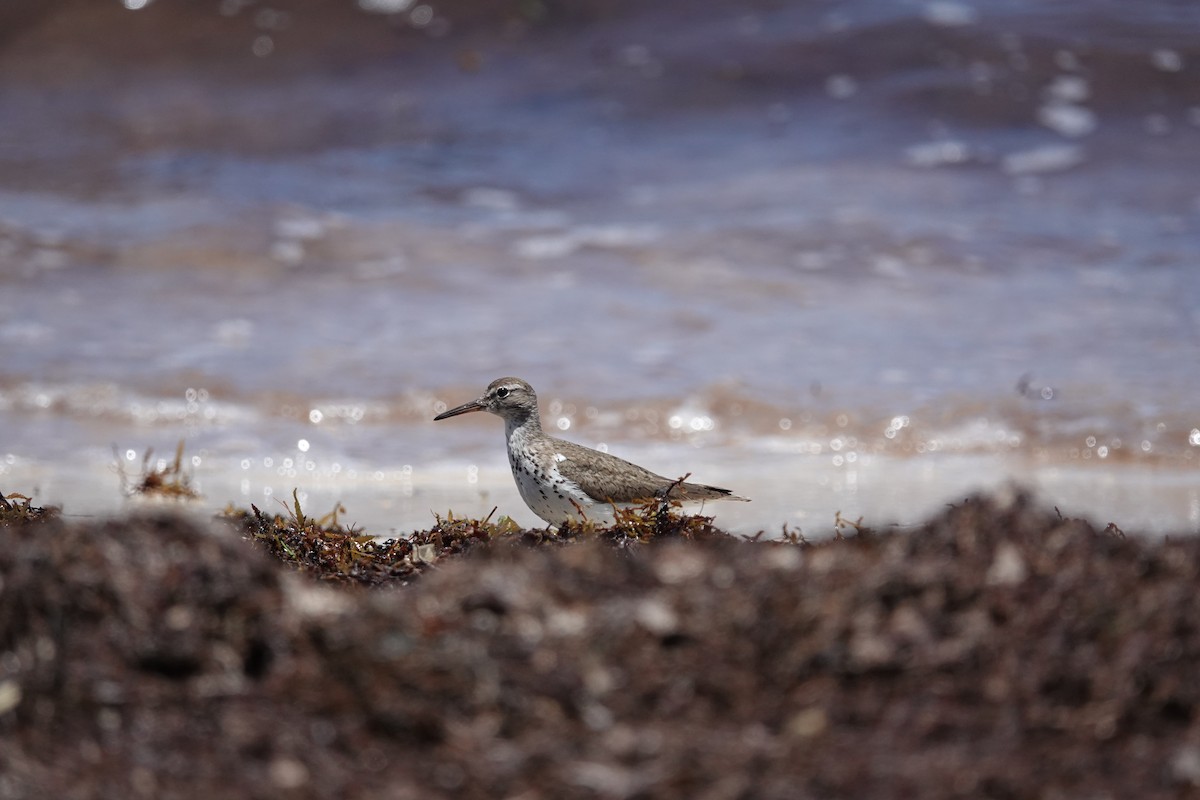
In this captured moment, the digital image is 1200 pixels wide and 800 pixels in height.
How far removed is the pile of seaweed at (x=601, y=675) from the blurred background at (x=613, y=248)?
7.74 ft

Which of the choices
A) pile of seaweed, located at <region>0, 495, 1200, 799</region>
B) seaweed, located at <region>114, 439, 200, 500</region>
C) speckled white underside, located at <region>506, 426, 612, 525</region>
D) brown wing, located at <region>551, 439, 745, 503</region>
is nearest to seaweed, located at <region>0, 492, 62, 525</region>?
seaweed, located at <region>114, 439, 200, 500</region>

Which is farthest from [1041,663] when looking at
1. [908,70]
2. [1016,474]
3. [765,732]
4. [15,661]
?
[908,70]

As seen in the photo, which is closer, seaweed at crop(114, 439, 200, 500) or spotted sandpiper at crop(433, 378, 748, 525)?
spotted sandpiper at crop(433, 378, 748, 525)

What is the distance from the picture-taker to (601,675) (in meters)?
2.12

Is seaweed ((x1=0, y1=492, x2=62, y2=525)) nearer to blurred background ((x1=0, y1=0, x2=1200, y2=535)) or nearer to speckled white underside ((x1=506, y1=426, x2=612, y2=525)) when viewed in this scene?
blurred background ((x1=0, y1=0, x2=1200, y2=535))

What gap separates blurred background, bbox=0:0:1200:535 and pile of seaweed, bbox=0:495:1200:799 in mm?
2359

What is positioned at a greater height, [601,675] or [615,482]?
[615,482]

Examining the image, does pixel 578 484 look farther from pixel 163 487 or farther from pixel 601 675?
Result: pixel 601 675

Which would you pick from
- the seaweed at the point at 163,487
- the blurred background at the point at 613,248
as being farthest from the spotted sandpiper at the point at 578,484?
the seaweed at the point at 163,487

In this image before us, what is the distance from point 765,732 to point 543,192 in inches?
339

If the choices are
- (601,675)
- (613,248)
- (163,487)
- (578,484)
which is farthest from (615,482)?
(613,248)

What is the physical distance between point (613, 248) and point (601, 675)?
23.9 ft

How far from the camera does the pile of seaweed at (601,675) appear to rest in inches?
78.7

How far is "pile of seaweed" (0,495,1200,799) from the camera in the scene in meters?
2.00
